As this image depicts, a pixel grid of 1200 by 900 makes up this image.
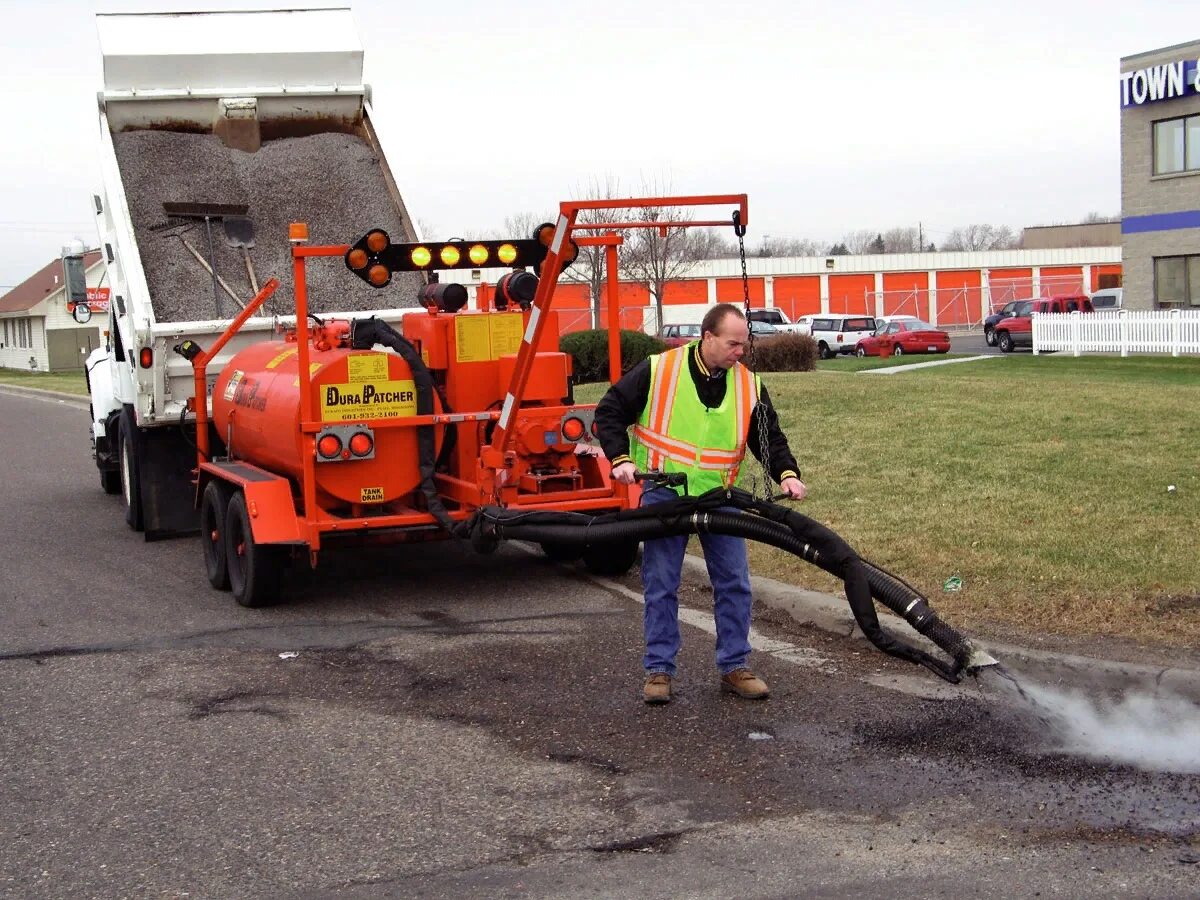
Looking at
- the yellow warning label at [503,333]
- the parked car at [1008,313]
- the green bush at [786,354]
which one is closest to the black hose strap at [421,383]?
the yellow warning label at [503,333]

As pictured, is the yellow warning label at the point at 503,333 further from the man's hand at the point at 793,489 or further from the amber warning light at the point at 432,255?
the man's hand at the point at 793,489

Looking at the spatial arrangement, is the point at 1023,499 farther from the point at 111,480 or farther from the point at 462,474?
the point at 111,480

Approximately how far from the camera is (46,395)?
41094 mm

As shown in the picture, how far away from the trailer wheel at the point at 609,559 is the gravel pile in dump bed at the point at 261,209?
2909 millimetres

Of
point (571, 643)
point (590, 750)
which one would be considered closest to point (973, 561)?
point (571, 643)

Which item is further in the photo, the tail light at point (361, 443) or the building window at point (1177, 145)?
the building window at point (1177, 145)

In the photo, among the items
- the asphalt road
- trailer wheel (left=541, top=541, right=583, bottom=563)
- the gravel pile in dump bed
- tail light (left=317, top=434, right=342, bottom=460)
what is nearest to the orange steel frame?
tail light (left=317, top=434, right=342, bottom=460)

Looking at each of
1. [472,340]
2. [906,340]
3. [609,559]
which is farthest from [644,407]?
[906,340]

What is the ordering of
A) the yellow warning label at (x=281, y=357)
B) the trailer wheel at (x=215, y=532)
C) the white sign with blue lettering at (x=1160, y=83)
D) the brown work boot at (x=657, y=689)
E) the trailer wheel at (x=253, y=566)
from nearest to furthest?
the brown work boot at (x=657, y=689) → the trailer wheel at (x=253, y=566) → the yellow warning label at (x=281, y=357) → the trailer wheel at (x=215, y=532) → the white sign with blue lettering at (x=1160, y=83)

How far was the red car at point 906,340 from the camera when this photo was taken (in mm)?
41719

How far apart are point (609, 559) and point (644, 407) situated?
3.15 meters

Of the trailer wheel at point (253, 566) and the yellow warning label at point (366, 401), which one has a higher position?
the yellow warning label at point (366, 401)

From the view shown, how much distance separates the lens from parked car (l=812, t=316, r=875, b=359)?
45281mm

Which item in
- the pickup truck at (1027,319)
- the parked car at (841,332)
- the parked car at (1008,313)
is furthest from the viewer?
the parked car at (841,332)
